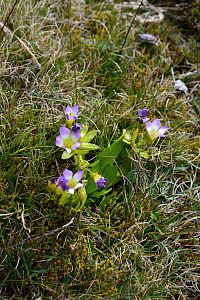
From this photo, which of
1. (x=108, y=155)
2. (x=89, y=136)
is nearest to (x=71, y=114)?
(x=89, y=136)

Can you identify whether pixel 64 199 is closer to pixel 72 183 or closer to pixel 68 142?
pixel 72 183

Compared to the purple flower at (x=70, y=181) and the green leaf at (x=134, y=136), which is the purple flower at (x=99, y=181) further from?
the green leaf at (x=134, y=136)

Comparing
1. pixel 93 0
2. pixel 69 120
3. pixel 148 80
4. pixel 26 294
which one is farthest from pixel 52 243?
pixel 93 0

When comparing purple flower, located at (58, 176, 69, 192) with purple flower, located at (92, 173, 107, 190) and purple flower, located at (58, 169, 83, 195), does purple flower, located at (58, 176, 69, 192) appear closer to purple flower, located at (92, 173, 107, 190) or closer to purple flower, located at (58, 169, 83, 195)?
purple flower, located at (58, 169, 83, 195)

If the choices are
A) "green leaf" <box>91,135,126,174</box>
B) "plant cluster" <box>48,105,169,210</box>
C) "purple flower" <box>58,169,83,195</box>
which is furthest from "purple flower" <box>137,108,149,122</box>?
"purple flower" <box>58,169,83,195</box>

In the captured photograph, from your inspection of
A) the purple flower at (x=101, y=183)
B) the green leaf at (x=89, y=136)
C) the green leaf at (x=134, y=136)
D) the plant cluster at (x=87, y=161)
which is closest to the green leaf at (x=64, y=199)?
the plant cluster at (x=87, y=161)

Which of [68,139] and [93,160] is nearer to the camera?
[68,139]

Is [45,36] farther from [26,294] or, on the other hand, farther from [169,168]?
[26,294]
